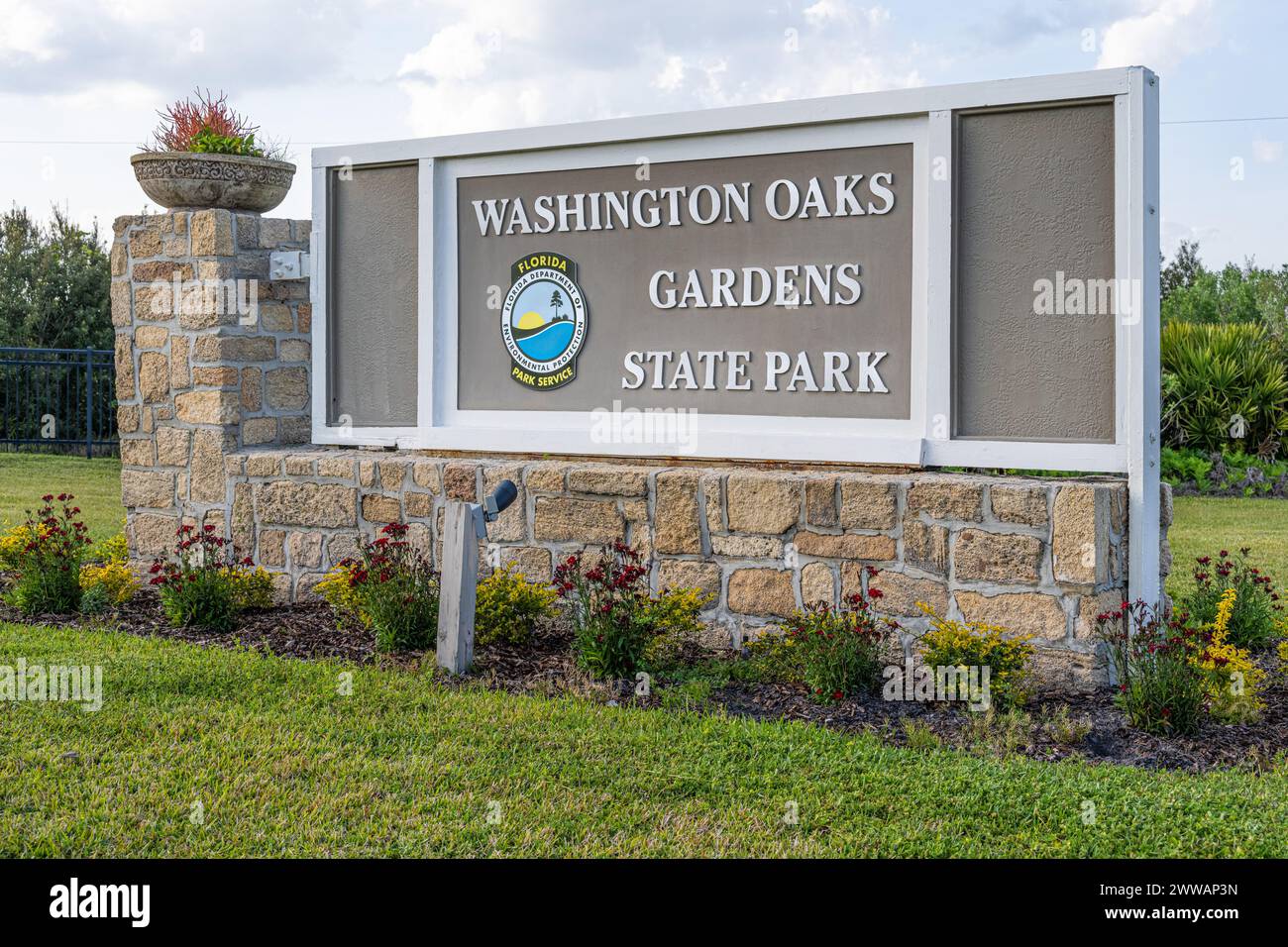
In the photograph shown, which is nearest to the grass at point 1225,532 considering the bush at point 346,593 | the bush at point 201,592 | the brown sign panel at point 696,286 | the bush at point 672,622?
the brown sign panel at point 696,286

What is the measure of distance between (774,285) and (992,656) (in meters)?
2.36

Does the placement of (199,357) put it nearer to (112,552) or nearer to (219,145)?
(219,145)

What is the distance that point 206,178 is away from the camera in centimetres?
823

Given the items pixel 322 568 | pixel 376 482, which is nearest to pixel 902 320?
pixel 376 482

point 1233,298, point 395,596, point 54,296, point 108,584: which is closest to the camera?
point 395,596

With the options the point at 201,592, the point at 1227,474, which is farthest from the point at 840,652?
the point at 1227,474

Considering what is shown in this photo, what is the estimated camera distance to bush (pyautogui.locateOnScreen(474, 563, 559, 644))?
21.8 feet

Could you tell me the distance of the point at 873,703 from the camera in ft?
18.9

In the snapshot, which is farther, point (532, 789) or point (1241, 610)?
point (1241, 610)

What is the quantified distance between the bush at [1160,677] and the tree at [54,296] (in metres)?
18.0

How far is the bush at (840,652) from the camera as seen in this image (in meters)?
5.80

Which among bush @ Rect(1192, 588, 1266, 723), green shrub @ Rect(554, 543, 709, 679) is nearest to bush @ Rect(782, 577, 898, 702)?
green shrub @ Rect(554, 543, 709, 679)

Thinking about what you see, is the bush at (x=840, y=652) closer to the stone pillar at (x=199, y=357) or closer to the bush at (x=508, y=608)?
the bush at (x=508, y=608)

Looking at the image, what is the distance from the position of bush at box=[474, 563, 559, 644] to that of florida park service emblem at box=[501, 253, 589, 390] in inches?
51.9
